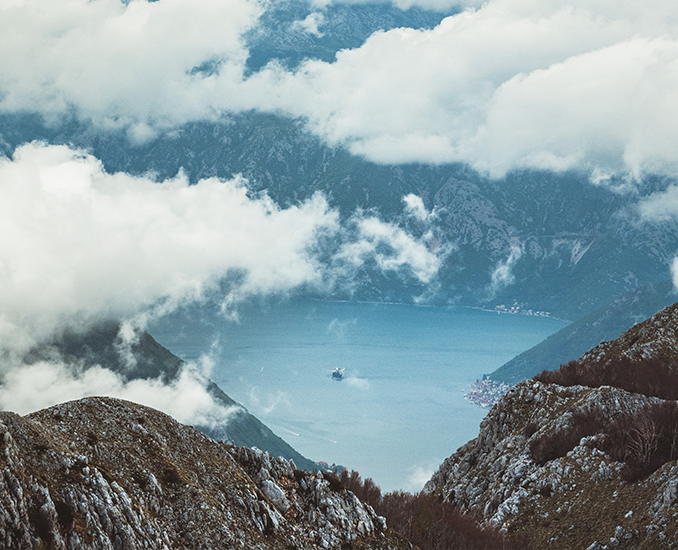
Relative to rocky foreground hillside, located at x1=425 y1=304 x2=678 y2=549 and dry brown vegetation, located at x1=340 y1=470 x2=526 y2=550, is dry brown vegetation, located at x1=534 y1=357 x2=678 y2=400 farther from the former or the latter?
dry brown vegetation, located at x1=340 y1=470 x2=526 y2=550

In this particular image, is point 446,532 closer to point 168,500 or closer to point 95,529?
point 168,500

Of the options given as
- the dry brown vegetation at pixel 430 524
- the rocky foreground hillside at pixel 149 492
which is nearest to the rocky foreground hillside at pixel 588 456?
the dry brown vegetation at pixel 430 524

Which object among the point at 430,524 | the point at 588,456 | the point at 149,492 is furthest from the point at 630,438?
the point at 149,492

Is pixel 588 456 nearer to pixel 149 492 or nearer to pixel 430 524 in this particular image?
pixel 430 524

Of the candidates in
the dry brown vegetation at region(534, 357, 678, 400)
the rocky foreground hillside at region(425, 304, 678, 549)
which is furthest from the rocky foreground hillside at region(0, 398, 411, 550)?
the dry brown vegetation at region(534, 357, 678, 400)

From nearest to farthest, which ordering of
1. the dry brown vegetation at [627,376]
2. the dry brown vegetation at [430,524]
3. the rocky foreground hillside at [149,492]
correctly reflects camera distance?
the rocky foreground hillside at [149,492] < the dry brown vegetation at [430,524] < the dry brown vegetation at [627,376]

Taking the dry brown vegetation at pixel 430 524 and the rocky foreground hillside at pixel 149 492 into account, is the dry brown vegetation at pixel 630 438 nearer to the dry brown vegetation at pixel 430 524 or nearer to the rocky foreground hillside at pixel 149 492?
the dry brown vegetation at pixel 430 524
